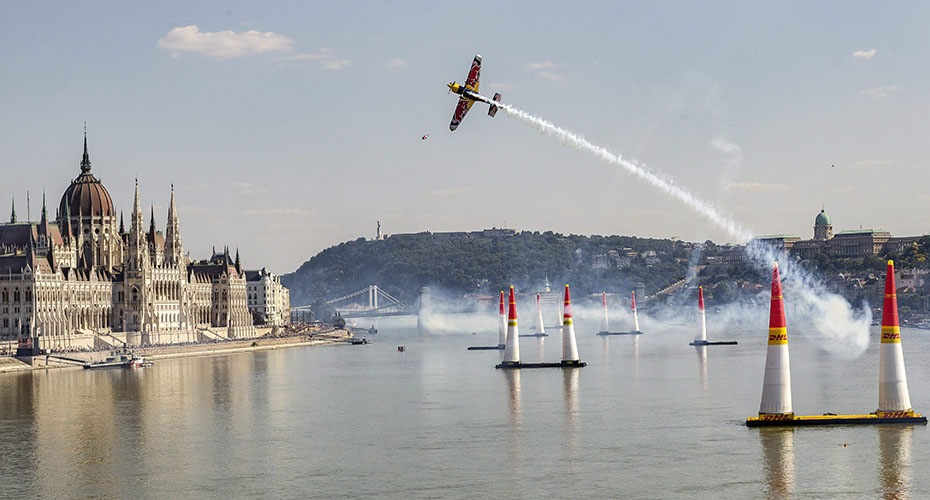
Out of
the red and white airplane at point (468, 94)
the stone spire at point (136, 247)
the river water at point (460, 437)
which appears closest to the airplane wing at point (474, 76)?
the red and white airplane at point (468, 94)

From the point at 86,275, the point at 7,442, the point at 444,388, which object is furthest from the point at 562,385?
the point at 86,275

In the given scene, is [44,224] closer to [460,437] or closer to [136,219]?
[136,219]

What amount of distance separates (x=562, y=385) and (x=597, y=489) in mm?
45905

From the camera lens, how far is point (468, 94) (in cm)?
8069

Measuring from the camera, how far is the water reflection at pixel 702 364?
338 ft

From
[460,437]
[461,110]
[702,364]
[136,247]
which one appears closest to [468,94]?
[461,110]

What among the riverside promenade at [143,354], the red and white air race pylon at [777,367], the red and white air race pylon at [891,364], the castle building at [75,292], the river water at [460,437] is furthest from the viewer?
the castle building at [75,292]

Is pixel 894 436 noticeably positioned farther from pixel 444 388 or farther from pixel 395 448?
pixel 444 388

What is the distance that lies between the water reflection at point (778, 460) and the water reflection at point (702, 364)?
86.3 feet

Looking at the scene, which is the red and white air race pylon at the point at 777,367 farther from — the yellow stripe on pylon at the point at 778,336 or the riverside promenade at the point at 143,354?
the riverside promenade at the point at 143,354

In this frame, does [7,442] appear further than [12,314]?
No

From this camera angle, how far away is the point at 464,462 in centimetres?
6762

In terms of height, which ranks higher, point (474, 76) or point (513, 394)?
point (474, 76)

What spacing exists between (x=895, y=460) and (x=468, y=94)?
1241 inches
